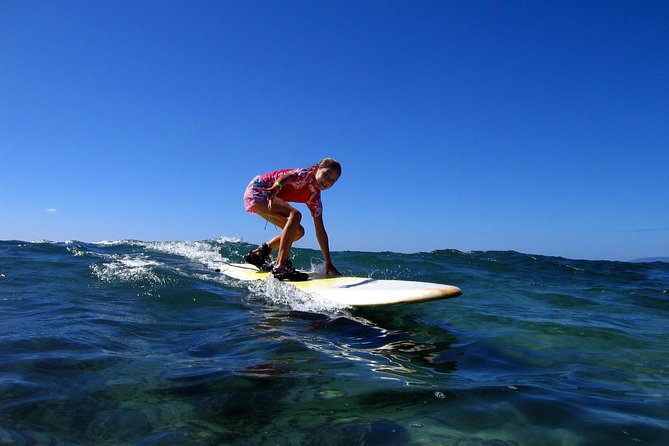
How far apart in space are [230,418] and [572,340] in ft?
10.7

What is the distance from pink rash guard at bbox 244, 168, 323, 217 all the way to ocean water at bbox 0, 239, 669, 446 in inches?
61.1

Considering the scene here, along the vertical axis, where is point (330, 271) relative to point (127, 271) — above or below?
above

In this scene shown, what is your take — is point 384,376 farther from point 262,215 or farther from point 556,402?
point 262,215

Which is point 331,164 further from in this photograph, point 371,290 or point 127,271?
point 127,271

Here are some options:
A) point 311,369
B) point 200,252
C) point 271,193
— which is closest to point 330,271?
point 271,193

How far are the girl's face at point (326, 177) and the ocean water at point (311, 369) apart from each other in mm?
1741

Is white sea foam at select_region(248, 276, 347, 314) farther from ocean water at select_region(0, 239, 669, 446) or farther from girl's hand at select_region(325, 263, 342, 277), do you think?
girl's hand at select_region(325, 263, 342, 277)

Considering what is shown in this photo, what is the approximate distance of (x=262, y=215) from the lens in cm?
728

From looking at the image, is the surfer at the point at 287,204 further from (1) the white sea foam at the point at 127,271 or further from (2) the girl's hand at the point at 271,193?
(1) the white sea foam at the point at 127,271

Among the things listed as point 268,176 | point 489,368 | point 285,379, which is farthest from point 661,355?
point 268,176

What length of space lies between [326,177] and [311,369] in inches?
161

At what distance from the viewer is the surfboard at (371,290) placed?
468 cm

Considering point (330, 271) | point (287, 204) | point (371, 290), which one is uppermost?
point (287, 204)

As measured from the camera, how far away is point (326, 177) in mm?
6645
